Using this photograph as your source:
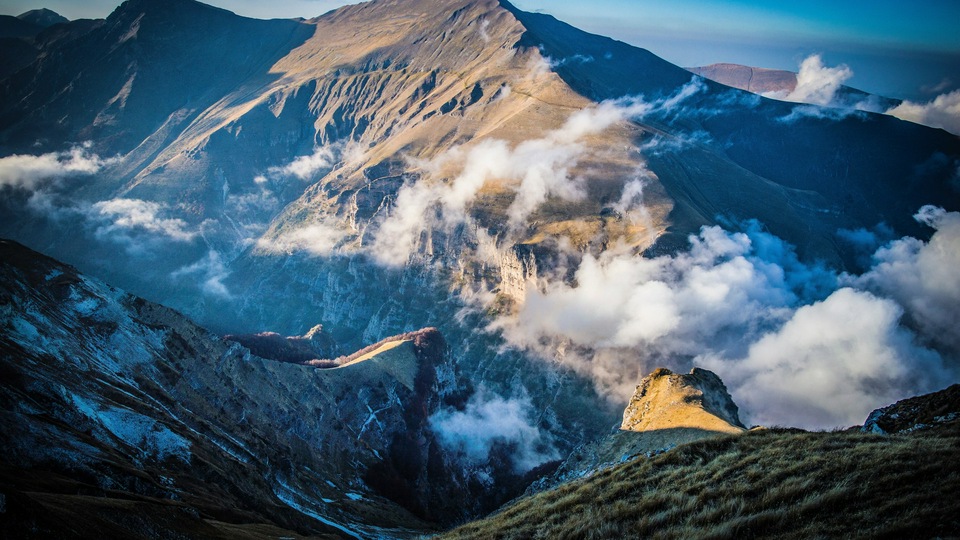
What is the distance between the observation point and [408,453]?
18212 centimetres

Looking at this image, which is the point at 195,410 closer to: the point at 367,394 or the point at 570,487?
the point at 367,394

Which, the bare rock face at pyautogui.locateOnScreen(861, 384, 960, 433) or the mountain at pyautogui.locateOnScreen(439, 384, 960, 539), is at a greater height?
the bare rock face at pyautogui.locateOnScreen(861, 384, 960, 433)

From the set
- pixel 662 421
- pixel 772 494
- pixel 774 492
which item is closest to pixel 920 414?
pixel 774 492

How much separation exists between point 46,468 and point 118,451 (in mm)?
15687

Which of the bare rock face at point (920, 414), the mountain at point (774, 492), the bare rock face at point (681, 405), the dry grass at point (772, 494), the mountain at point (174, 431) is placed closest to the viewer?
the dry grass at point (772, 494)

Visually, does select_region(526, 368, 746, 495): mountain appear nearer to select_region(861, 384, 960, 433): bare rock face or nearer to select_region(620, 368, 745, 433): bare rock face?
select_region(620, 368, 745, 433): bare rock face

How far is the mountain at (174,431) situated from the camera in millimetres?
43562

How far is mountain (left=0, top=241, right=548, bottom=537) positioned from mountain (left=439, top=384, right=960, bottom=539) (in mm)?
24347

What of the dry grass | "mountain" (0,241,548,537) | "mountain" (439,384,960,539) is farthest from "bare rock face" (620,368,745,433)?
the dry grass

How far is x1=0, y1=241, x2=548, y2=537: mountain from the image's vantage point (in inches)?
1715

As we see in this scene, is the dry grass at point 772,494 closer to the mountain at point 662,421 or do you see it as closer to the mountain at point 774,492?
the mountain at point 774,492

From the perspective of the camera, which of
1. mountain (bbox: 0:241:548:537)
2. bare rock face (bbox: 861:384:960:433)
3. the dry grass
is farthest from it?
mountain (bbox: 0:241:548:537)

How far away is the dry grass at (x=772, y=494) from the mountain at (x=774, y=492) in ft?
0.15

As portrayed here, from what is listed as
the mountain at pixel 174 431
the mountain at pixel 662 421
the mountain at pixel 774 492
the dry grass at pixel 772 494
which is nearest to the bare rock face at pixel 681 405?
the mountain at pixel 662 421
